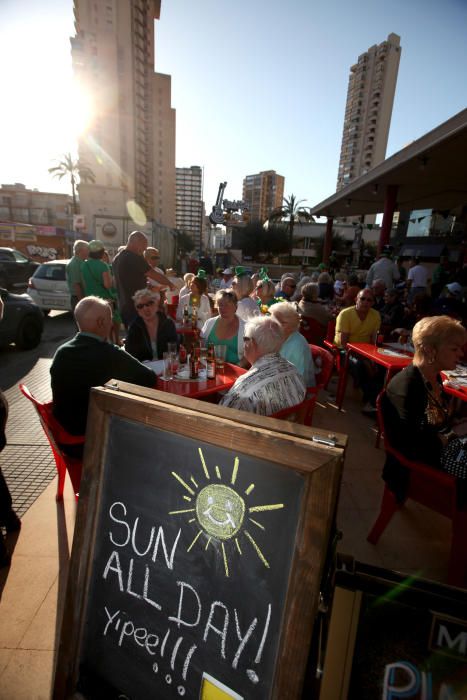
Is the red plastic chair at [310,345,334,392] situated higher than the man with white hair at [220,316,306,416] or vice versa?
the man with white hair at [220,316,306,416]

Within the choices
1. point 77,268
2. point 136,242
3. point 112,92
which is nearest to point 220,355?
point 136,242

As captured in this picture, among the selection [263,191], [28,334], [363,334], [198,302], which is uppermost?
[263,191]

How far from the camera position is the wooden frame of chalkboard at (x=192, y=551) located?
827 millimetres

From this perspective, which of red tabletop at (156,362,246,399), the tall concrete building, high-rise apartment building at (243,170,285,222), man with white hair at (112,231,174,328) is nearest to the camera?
red tabletop at (156,362,246,399)

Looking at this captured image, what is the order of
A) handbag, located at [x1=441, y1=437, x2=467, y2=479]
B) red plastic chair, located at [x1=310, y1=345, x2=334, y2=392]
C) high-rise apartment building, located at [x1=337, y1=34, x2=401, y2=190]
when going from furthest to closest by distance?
high-rise apartment building, located at [x1=337, y1=34, x2=401, y2=190]
red plastic chair, located at [x1=310, y1=345, x2=334, y2=392]
handbag, located at [x1=441, y1=437, x2=467, y2=479]

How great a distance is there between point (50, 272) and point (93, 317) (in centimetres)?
801

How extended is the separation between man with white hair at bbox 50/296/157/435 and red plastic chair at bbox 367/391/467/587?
166 cm

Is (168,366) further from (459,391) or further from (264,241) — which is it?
(264,241)

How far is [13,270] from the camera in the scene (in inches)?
459

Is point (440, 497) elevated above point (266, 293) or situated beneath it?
situated beneath

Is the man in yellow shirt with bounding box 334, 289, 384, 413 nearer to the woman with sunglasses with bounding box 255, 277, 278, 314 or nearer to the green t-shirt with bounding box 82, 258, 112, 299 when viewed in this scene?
the woman with sunglasses with bounding box 255, 277, 278, 314

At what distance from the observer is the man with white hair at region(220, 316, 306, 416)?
1909 mm

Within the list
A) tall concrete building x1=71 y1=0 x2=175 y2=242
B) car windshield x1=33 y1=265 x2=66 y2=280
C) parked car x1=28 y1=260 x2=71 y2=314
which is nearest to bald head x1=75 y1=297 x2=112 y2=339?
parked car x1=28 y1=260 x2=71 y2=314

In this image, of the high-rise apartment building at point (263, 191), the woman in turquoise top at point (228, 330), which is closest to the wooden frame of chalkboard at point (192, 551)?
the woman in turquoise top at point (228, 330)
